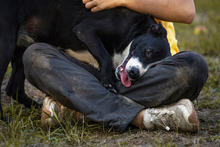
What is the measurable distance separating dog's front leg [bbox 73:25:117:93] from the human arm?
0.21 metres

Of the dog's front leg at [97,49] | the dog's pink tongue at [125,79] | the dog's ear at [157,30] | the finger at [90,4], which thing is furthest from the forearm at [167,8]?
the dog's pink tongue at [125,79]

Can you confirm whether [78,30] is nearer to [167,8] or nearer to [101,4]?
[101,4]

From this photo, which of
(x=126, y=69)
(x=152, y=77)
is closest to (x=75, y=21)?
(x=126, y=69)

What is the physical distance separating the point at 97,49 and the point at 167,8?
0.69 m

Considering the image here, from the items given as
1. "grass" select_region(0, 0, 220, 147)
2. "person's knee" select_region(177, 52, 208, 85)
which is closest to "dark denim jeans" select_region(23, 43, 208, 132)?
"person's knee" select_region(177, 52, 208, 85)

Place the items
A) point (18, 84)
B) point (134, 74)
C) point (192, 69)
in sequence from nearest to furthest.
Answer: point (192, 69), point (134, 74), point (18, 84)

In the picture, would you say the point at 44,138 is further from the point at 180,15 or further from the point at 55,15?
the point at 180,15

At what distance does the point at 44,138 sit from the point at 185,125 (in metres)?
0.93

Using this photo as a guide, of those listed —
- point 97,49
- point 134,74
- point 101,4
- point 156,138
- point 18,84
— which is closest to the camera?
Result: point 156,138

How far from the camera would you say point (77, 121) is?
1707 millimetres

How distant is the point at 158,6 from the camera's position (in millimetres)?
2066

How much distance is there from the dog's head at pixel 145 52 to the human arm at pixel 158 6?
0.15 metres

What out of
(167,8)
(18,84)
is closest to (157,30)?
(167,8)

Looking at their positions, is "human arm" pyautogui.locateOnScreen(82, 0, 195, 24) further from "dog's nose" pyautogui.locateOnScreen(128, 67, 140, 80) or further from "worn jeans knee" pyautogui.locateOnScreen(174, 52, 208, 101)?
"dog's nose" pyautogui.locateOnScreen(128, 67, 140, 80)
